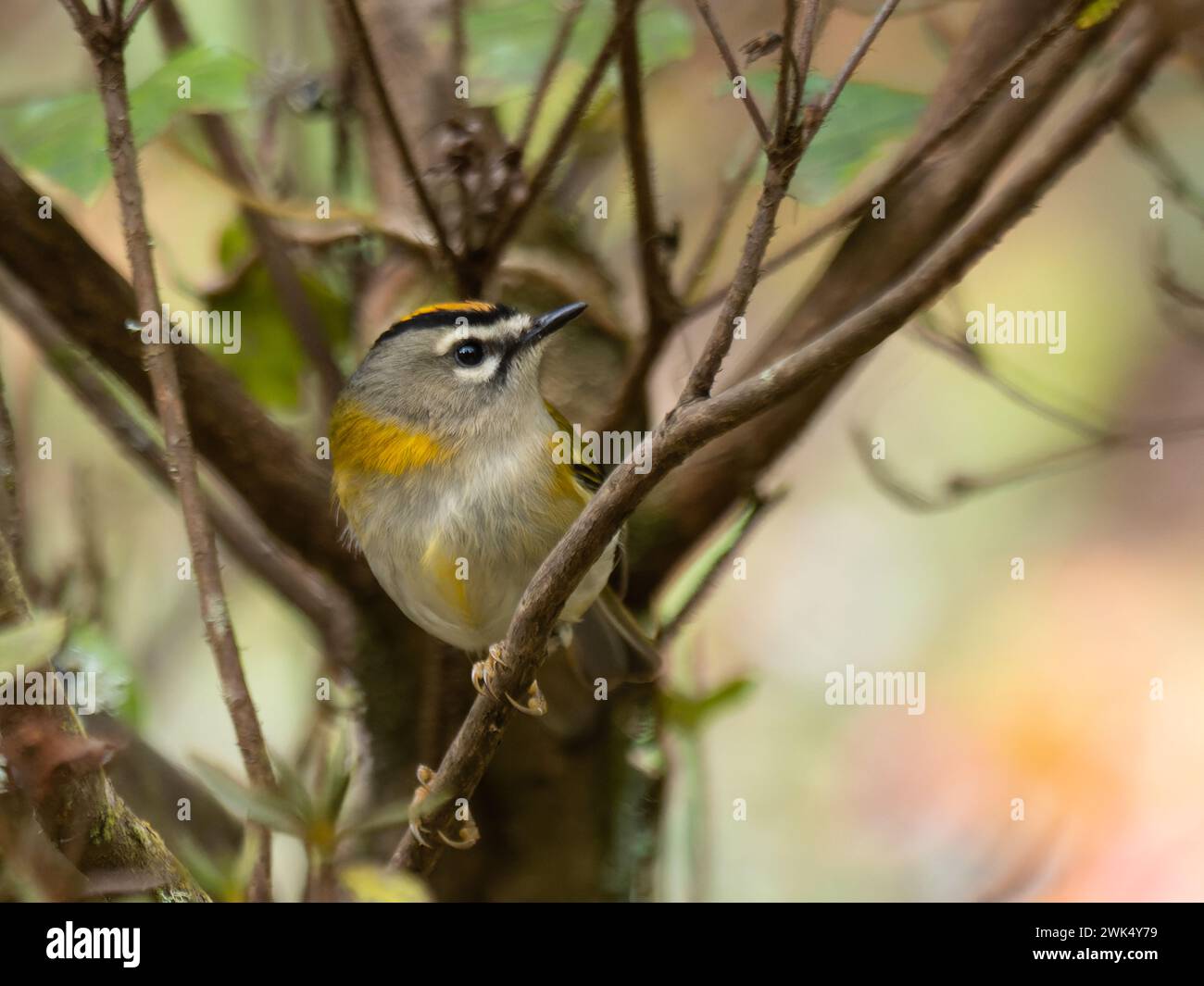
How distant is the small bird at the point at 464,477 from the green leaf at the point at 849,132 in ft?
→ 1.77

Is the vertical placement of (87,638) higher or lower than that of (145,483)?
lower

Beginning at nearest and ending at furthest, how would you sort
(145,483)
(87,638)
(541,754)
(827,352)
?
(827,352) < (87,638) < (541,754) < (145,483)

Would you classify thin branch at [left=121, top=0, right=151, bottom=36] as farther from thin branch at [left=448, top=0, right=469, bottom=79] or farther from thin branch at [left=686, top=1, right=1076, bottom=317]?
thin branch at [left=686, top=1, right=1076, bottom=317]

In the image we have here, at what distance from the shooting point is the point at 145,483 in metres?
A: 3.78


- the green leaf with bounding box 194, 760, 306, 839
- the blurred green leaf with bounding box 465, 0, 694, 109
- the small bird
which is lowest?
the green leaf with bounding box 194, 760, 306, 839

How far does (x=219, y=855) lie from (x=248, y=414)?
3.14 feet

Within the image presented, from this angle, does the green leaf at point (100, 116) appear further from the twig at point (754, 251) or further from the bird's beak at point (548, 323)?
the twig at point (754, 251)

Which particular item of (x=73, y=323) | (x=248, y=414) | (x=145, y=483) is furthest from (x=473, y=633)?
(x=145, y=483)

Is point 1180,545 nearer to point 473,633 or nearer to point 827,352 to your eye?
point 473,633

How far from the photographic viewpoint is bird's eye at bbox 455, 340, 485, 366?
2.78 m

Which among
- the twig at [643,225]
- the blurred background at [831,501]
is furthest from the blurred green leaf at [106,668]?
the twig at [643,225]

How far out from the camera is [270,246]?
2.84 meters

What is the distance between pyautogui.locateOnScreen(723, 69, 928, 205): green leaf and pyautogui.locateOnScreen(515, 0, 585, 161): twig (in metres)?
0.37

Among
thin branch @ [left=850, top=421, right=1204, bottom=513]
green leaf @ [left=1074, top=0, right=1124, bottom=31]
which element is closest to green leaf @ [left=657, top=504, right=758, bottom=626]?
thin branch @ [left=850, top=421, right=1204, bottom=513]
